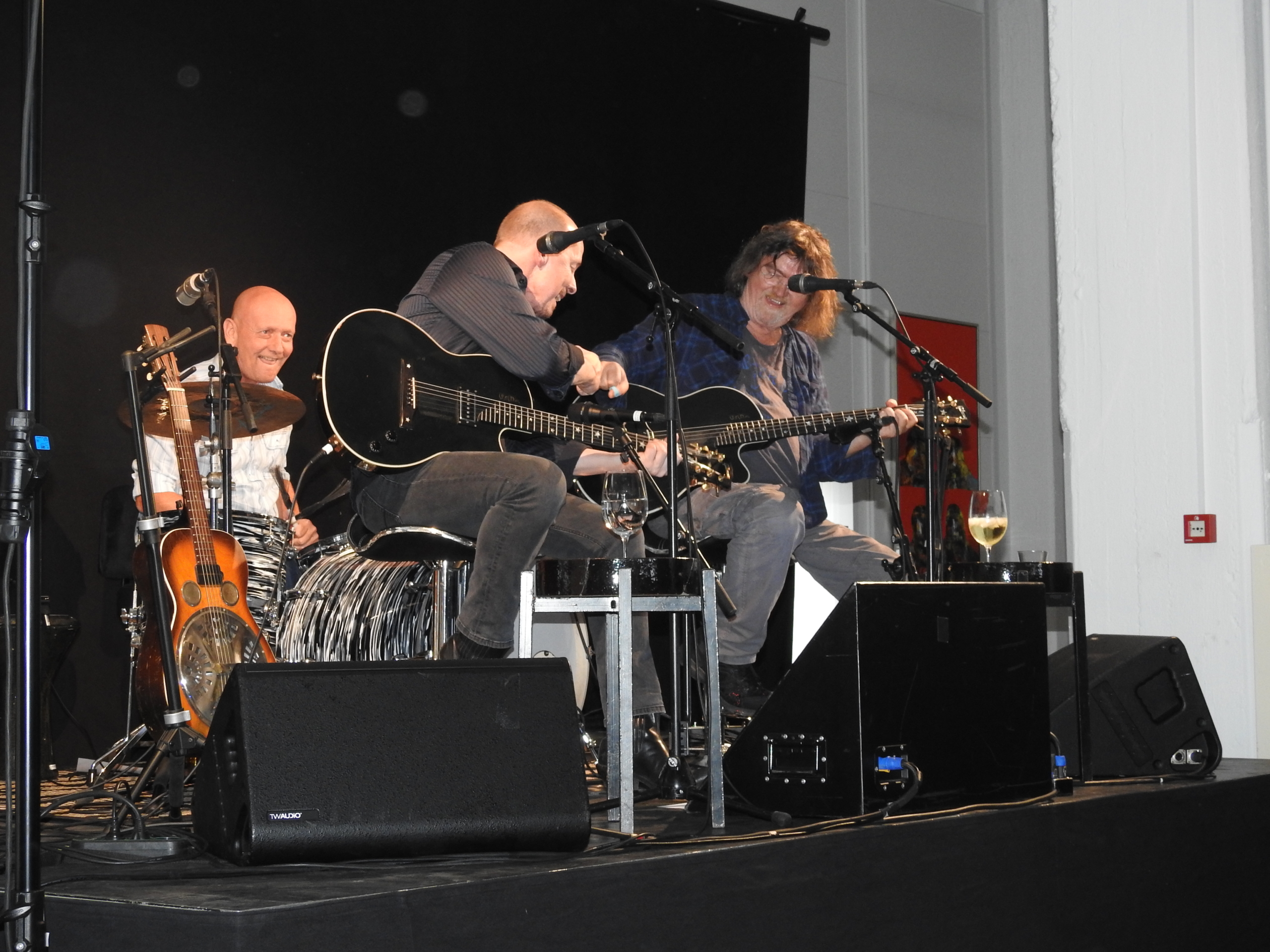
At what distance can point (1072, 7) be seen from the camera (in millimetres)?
3996

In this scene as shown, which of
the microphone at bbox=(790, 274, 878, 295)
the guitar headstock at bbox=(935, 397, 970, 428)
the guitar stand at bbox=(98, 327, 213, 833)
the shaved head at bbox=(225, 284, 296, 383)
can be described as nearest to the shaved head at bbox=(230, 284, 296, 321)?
the shaved head at bbox=(225, 284, 296, 383)

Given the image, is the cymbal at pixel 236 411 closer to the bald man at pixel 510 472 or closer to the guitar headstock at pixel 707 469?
the bald man at pixel 510 472

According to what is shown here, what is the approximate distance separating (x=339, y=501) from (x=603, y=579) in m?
2.43

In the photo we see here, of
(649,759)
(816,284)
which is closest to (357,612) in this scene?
(649,759)

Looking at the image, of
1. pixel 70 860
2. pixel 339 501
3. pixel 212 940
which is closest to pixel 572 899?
pixel 212 940

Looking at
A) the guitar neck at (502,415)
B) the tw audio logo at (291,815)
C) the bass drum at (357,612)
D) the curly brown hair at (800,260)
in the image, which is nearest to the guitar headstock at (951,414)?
the curly brown hair at (800,260)

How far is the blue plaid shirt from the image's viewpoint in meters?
4.28

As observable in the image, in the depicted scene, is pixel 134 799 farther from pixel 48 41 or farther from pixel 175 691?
pixel 48 41

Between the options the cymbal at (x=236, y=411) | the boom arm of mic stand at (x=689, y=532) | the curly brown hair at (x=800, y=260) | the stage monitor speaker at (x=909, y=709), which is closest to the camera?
the stage monitor speaker at (x=909, y=709)

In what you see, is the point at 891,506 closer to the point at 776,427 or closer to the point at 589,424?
the point at 776,427

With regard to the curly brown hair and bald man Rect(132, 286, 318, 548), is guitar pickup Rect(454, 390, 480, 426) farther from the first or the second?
the curly brown hair

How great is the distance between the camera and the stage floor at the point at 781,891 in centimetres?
→ 154

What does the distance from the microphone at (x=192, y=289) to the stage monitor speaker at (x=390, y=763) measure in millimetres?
1664

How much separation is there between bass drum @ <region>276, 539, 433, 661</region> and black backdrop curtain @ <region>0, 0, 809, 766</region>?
685 millimetres
